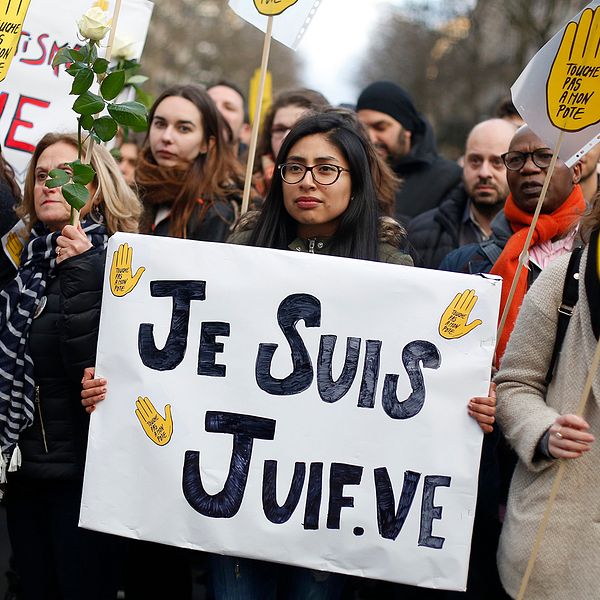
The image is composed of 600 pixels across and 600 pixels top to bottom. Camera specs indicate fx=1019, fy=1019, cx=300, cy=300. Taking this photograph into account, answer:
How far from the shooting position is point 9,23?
3.68 m

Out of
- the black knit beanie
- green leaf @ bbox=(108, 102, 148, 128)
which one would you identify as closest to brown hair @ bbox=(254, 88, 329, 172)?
the black knit beanie

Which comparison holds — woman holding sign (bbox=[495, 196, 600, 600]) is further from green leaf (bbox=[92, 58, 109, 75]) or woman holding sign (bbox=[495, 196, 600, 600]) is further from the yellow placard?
the yellow placard

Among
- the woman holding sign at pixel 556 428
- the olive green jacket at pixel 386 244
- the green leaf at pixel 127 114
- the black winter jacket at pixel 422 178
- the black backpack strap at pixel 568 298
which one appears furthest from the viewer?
the black winter jacket at pixel 422 178

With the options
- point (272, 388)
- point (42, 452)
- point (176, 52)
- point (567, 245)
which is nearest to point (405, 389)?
point (272, 388)

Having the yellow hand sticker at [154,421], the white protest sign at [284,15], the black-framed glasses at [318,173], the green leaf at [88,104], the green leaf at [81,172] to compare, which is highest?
the white protest sign at [284,15]

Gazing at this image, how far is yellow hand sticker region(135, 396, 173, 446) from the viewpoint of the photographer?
2.93m

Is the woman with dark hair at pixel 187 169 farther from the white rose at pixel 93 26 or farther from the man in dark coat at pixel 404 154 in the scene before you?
the white rose at pixel 93 26

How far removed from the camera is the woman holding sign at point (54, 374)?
315cm

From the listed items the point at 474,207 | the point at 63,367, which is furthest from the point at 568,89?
the point at 63,367

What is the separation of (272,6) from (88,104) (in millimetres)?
819

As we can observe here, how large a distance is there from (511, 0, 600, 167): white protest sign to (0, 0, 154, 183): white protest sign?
79.3 inches

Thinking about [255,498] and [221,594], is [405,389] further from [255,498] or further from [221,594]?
[221,594]

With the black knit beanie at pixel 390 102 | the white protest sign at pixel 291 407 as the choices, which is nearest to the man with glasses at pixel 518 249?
the white protest sign at pixel 291 407

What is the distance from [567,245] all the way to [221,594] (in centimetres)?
161
